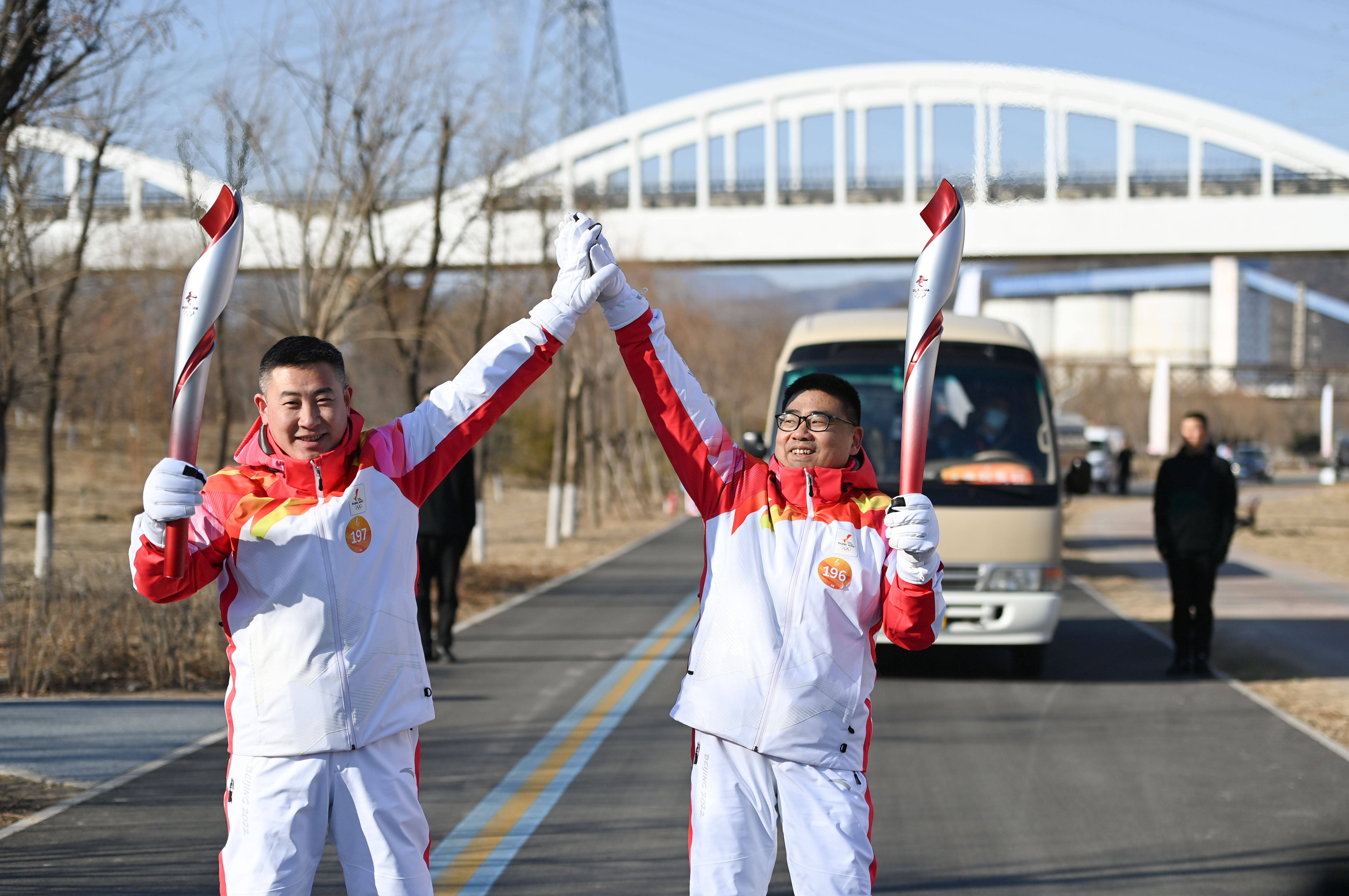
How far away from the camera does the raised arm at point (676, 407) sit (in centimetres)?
378

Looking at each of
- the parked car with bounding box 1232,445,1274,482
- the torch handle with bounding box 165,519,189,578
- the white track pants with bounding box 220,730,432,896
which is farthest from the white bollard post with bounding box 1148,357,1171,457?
the torch handle with bounding box 165,519,189,578

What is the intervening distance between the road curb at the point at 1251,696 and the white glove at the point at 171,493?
3465 mm

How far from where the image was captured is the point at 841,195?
40.1 meters

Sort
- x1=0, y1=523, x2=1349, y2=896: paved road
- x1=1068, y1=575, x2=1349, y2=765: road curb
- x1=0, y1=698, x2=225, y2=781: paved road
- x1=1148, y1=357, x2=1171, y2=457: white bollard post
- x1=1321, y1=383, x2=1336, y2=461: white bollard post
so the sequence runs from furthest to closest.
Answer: x1=1321, y1=383, x2=1336, y2=461: white bollard post, x1=1148, y1=357, x2=1171, y2=457: white bollard post, x1=1068, y1=575, x2=1349, y2=765: road curb, x1=0, y1=698, x2=225, y2=781: paved road, x1=0, y1=523, x2=1349, y2=896: paved road

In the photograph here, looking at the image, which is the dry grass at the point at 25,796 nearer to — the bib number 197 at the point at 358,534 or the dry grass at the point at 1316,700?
the bib number 197 at the point at 358,534

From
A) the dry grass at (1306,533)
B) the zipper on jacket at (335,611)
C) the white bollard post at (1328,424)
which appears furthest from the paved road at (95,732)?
the white bollard post at (1328,424)

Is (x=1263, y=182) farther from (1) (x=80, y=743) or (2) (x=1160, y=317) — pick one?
(2) (x=1160, y=317)

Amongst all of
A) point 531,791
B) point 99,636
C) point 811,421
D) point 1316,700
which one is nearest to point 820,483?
point 811,421

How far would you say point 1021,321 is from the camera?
9988 centimetres

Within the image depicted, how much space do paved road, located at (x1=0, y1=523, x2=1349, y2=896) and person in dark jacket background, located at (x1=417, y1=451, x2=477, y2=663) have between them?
1.46ft

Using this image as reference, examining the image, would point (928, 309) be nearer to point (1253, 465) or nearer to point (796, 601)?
point (796, 601)

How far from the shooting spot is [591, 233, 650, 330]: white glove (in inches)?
146

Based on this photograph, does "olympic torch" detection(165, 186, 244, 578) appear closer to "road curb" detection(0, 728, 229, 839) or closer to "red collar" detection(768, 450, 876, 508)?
"red collar" detection(768, 450, 876, 508)

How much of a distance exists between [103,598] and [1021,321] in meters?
96.1
